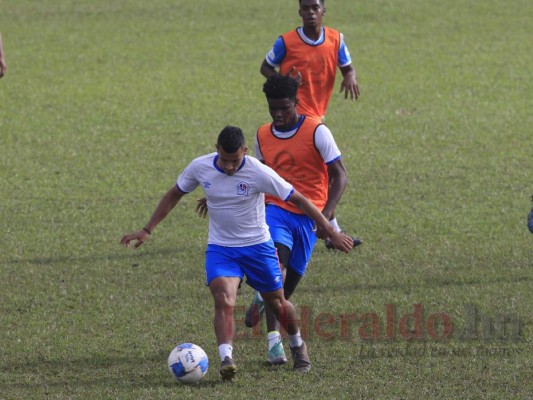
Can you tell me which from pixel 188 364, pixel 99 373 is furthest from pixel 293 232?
pixel 99 373

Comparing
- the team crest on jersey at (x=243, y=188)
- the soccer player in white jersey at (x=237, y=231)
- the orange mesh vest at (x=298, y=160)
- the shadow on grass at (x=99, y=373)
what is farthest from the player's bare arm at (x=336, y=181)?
the shadow on grass at (x=99, y=373)

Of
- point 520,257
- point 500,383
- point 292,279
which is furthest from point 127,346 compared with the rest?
point 520,257

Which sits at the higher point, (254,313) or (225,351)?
(254,313)

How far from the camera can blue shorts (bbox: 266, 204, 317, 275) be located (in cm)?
929

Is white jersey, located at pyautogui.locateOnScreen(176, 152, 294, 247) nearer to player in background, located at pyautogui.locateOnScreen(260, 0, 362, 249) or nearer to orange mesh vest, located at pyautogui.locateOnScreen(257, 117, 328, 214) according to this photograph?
orange mesh vest, located at pyautogui.locateOnScreen(257, 117, 328, 214)

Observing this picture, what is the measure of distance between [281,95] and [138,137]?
909cm

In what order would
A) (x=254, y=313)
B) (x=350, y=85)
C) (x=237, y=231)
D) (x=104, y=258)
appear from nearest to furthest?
(x=237, y=231) → (x=254, y=313) → (x=104, y=258) → (x=350, y=85)

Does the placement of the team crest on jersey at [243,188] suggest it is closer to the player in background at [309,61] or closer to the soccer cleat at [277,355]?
the soccer cleat at [277,355]

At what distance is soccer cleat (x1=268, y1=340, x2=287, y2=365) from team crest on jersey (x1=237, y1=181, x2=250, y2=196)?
1233mm

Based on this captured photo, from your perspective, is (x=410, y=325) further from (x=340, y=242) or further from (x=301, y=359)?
(x=340, y=242)

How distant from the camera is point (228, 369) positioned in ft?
27.6

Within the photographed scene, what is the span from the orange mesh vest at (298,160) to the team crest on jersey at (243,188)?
77cm

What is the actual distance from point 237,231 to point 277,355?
3.41 feet

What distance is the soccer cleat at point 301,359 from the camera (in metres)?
8.80
